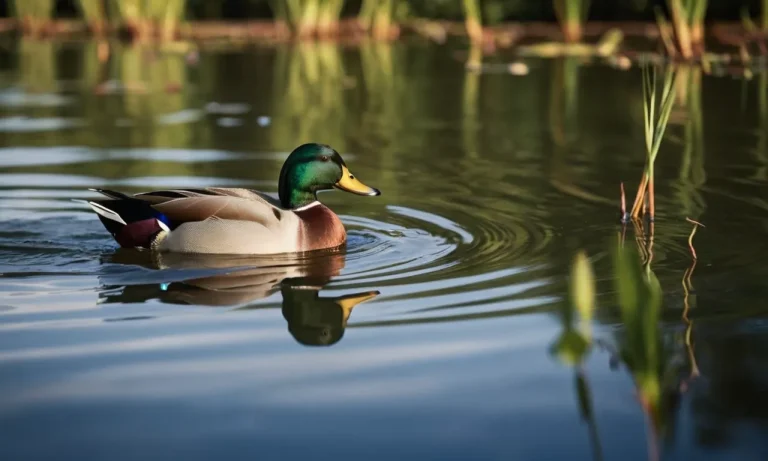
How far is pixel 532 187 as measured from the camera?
891 centimetres

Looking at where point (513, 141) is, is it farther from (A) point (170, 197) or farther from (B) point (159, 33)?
(B) point (159, 33)

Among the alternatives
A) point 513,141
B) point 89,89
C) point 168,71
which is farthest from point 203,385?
point 168,71

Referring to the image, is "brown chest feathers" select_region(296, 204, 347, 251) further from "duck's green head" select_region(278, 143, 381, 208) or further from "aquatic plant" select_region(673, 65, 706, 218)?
"aquatic plant" select_region(673, 65, 706, 218)

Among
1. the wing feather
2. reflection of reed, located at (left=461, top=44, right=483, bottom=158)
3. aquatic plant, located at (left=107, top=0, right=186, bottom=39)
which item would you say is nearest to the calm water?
reflection of reed, located at (left=461, top=44, right=483, bottom=158)

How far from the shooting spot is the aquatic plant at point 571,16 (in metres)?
21.5

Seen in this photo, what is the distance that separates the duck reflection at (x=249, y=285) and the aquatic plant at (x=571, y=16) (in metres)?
15.4

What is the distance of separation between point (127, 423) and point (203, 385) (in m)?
0.41

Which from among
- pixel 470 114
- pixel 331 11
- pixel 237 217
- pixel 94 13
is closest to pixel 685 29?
pixel 470 114

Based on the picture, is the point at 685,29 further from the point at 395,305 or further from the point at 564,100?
the point at 395,305

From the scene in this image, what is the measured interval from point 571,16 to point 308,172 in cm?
1526

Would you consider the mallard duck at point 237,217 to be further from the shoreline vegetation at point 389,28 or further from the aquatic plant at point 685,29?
the shoreline vegetation at point 389,28

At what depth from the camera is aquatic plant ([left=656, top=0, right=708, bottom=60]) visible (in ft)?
55.4

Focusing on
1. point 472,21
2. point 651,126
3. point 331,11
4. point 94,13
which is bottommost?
point 651,126

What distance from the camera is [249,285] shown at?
6.09m
